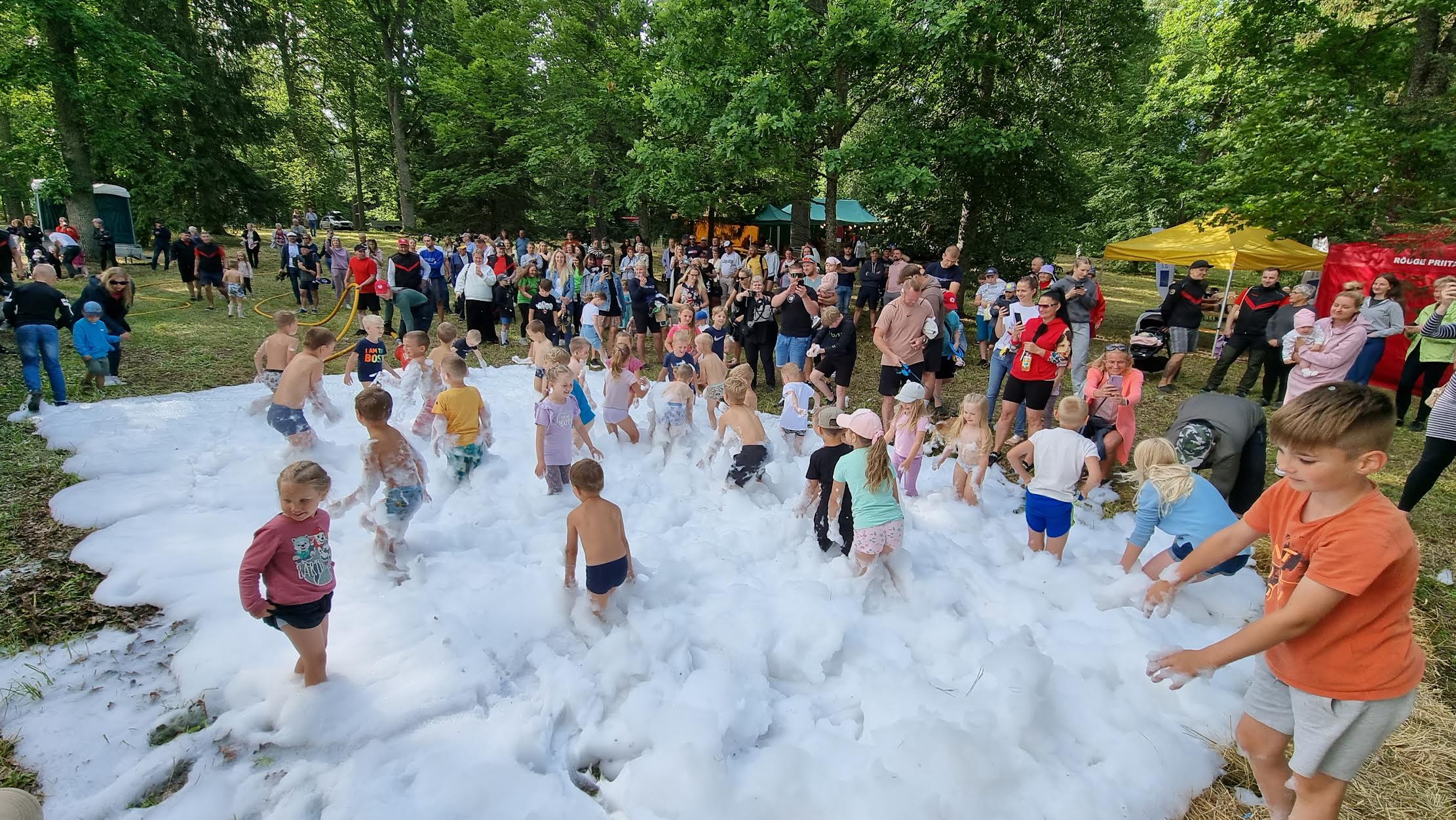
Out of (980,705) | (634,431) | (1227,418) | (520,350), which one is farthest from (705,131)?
(980,705)

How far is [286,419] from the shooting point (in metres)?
6.11

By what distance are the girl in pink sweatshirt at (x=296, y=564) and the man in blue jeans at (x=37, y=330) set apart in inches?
263

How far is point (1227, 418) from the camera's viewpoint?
4852 mm

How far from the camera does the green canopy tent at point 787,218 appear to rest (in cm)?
2372

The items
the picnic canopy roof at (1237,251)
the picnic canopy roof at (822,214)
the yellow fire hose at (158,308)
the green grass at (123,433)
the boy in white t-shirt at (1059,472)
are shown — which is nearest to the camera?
the green grass at (123,433)

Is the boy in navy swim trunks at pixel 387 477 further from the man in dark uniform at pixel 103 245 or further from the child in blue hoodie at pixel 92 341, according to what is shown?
the man in dark uniform at pixel 103 245

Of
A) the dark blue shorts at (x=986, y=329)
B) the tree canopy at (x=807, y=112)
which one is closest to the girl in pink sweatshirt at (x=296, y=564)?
the tree canopy at (x=807, y=112)

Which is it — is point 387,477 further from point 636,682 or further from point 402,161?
point 402,161

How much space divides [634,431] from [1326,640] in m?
6.07

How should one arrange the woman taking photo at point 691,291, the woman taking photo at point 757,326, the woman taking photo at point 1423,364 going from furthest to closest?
the woman taking photo at point 691,291
the woman taking photo at point 757,326
the woman taking photo at point 1423,364

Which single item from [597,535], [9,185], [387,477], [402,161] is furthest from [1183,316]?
[9,185]

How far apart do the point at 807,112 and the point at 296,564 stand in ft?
38.9

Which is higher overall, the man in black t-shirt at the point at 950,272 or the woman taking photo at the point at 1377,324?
the man in black t-shirt at the point at 950,272

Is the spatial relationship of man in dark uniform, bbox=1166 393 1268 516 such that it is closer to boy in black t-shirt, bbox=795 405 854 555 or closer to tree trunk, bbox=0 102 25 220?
boy in black t-shirt, bbox=795 405 854 555
